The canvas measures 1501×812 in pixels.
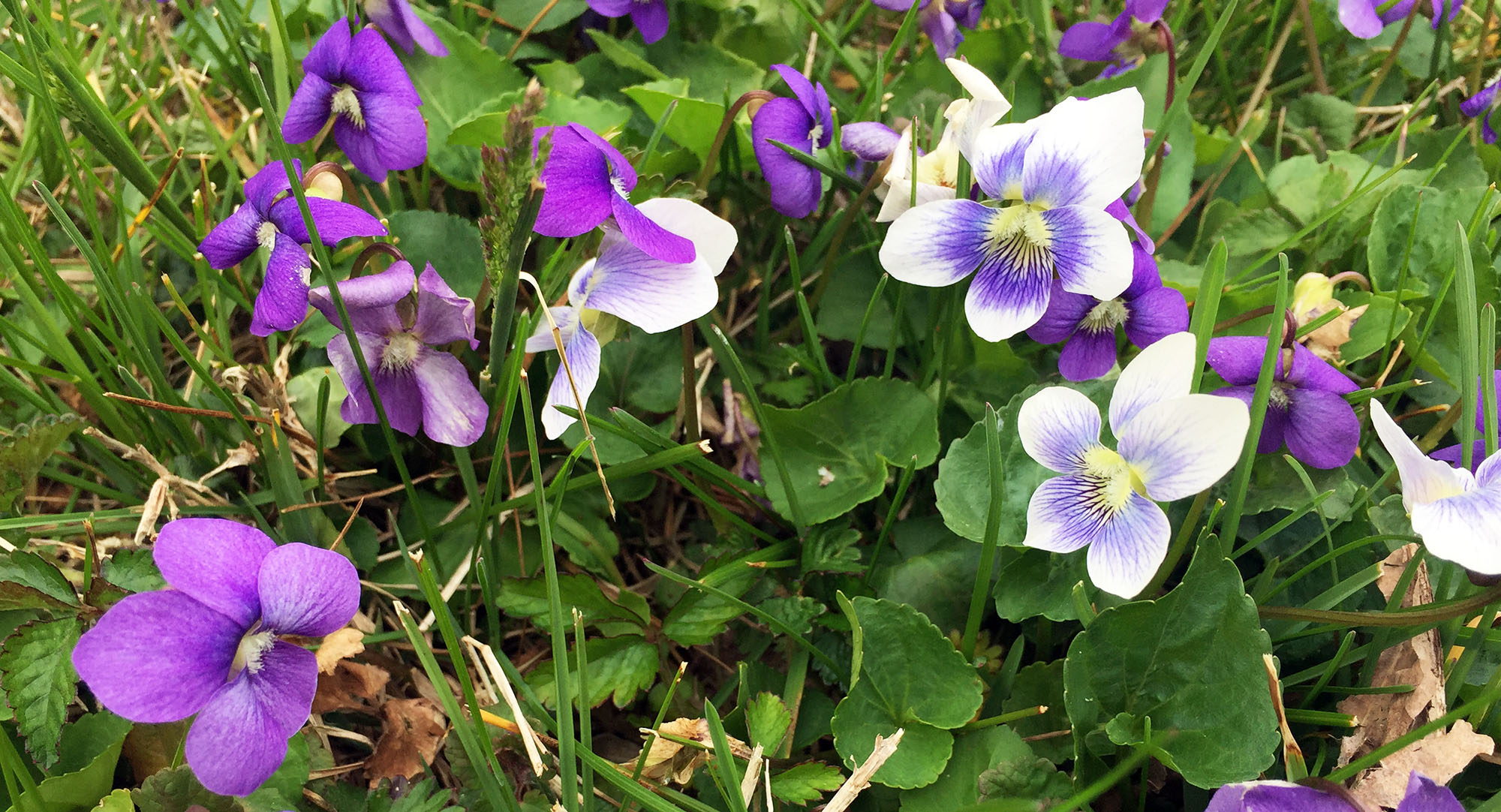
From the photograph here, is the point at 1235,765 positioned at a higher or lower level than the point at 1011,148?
lower

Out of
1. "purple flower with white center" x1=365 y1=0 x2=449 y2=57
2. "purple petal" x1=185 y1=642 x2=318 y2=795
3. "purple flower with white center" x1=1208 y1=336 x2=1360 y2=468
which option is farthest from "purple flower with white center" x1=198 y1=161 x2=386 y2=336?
"purple flower with white center" x1=1208 y1=336 x2=1360 y2=468

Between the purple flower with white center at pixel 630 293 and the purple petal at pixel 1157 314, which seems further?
the purple petal at pixel 1157 314

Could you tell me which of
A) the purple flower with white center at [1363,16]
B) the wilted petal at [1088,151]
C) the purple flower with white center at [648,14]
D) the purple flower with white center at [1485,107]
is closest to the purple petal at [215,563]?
the wilted petal at [1088,151]

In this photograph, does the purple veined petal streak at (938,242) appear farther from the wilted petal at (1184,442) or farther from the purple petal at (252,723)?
the purple petal at (252,723)

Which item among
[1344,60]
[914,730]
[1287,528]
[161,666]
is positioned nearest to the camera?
[161,666]

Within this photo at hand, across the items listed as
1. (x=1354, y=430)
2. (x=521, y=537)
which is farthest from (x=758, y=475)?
(x=1354, y=430)

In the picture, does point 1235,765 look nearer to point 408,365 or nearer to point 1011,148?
point 1011,148

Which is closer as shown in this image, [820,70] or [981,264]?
[981,264]

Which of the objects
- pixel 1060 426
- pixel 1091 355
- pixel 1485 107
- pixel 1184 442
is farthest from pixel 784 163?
pixel 1485 107
